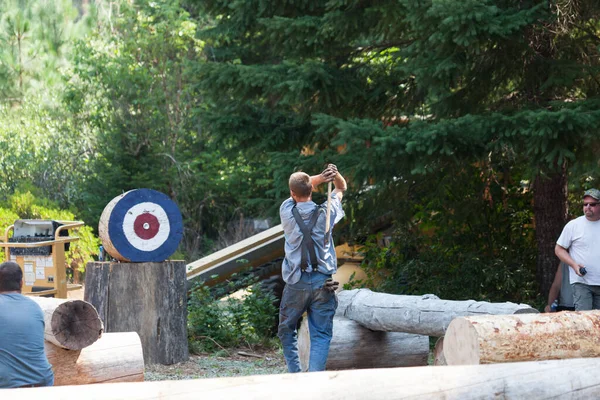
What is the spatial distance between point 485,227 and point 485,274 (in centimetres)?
112

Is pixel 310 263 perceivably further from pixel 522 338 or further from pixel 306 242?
pixel 522 338

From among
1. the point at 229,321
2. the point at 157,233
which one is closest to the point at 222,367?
the point at 229,321

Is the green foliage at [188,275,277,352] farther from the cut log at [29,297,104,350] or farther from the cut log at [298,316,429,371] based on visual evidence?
the cut log at [29,297,104,350]

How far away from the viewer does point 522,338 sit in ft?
18.4

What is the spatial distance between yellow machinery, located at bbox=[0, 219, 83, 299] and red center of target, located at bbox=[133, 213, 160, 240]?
133cm

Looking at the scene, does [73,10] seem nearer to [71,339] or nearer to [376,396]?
[71,339]

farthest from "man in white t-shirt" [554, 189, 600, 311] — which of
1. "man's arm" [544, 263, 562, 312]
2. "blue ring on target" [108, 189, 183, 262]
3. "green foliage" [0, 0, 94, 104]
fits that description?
"green foliage" [0, 0, 94, 104]

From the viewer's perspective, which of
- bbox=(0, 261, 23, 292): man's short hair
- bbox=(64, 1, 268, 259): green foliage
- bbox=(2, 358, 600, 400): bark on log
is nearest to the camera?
bbox=(2, 358, 600, 400): bark on log

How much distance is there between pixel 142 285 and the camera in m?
8.52

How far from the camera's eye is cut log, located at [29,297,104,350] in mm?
6152

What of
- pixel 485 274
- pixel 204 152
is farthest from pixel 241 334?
pixel 204 152

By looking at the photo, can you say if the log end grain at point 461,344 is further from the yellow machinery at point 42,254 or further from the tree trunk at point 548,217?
the yellow machinery at point 42,254

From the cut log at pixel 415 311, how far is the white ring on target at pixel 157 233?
212 cm

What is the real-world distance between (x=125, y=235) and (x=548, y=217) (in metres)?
5.31
